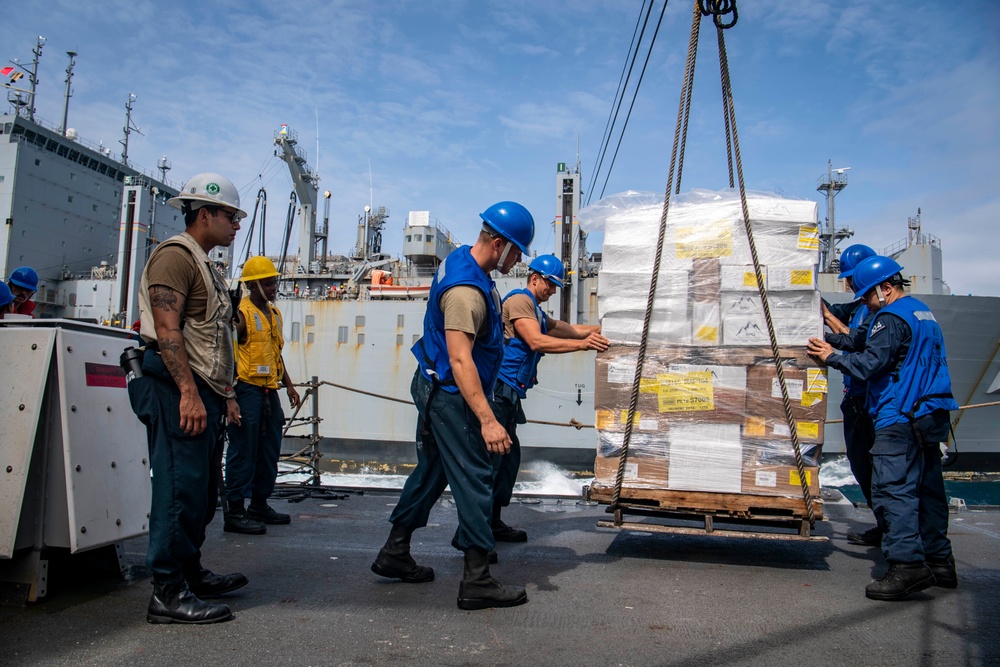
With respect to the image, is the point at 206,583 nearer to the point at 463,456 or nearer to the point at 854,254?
the point at 463,456

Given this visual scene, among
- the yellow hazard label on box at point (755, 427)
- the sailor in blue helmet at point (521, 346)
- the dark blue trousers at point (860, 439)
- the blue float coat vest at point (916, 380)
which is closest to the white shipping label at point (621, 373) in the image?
the sailor in blue helmet at point (521, 346)

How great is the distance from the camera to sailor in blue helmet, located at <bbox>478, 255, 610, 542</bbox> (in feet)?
12.0

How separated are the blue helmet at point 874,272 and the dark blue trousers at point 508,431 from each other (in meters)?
1.98

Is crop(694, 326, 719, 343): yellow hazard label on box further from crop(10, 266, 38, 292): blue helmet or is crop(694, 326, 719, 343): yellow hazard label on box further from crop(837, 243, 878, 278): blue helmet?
crop(10, 266, 38, 292): blue helmet

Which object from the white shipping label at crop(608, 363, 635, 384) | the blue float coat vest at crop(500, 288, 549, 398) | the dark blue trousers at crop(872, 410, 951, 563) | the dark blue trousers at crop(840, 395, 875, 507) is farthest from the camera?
the dark blue trousers at crop(840, 395, 875, 507)

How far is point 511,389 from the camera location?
148 inches

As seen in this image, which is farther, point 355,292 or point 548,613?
point 355,292

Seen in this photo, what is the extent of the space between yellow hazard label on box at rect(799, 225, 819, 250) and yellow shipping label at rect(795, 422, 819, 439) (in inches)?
36.1

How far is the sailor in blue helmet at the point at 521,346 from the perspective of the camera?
3.67 metres

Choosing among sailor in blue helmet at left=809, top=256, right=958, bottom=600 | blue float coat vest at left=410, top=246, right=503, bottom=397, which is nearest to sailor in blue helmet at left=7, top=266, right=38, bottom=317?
blue float coat vest at left=410, top=246, right=503, bottom=397

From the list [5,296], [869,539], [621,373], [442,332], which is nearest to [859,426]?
[869,539]

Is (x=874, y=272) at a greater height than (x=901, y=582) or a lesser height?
greater

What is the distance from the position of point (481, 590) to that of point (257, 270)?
9.22 feet

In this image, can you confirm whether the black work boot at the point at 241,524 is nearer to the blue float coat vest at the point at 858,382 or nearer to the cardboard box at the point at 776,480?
the cardboard box at the point at 776,480
